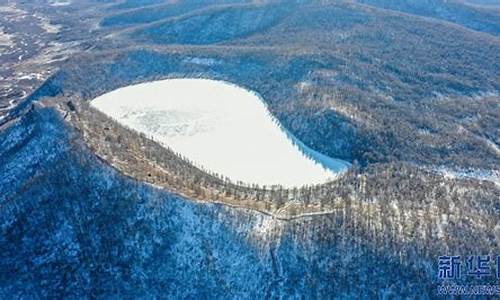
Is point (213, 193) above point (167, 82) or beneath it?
above

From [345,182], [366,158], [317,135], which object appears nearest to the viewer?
[345,182]

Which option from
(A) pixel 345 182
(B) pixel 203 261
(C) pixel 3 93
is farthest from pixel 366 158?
(C) pixel 3 93

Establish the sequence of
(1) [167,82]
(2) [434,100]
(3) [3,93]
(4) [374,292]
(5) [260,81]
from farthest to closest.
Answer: (3) [3,93]
(1) [167,82]
(5) [260,81]
(2) [434,100]
(4) [374,292]

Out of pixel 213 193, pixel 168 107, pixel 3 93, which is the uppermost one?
pixel 213 193

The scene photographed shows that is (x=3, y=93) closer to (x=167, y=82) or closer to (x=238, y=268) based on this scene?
(x=167, y=82)

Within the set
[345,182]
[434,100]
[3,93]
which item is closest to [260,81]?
[434,100]

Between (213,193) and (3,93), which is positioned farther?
(3,93)

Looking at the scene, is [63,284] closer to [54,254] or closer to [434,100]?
[54,254]
